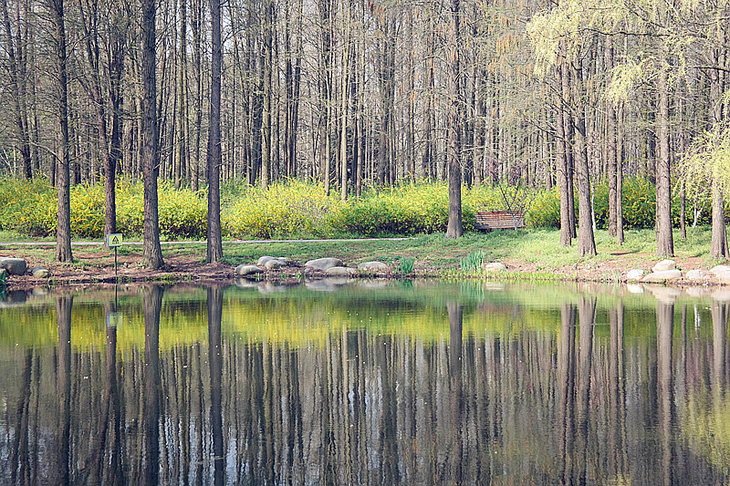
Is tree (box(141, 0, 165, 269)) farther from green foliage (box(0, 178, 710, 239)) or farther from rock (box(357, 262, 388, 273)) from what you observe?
green foliage (box(0, 178, 710, 239))

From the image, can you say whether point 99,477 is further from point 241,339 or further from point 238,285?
point 238,285

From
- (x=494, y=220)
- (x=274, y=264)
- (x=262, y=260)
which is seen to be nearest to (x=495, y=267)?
(x=274, y=264)

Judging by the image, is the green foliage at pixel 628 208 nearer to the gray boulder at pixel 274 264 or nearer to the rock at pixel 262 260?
the gray boulder at pixel 274 264

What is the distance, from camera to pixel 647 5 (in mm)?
17828

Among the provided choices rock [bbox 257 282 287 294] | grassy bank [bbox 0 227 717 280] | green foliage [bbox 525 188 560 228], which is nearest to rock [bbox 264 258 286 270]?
grassy bank [bbox 0 227 717 280]

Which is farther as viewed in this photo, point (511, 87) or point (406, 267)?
point (511, 87)

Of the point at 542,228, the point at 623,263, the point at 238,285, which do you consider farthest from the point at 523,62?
the point at 238,285

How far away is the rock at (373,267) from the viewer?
24.8 metres

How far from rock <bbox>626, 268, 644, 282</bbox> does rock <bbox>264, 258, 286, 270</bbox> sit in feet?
35.3

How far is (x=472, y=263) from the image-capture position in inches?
964

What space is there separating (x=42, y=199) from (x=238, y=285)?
13.5 metres

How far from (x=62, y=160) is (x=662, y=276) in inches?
722

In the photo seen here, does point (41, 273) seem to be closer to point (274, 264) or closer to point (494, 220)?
point (274, 264)

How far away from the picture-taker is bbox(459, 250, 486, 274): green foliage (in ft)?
79.0
